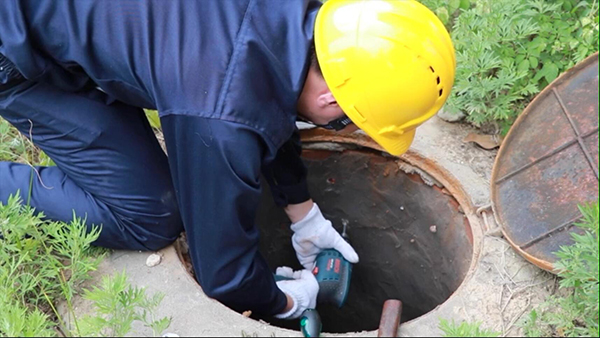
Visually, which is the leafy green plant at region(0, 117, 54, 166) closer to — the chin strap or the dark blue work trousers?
the dark blue work trousers

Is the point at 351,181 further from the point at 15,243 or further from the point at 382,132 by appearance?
the point at 15,243

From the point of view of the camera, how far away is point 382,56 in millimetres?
1739

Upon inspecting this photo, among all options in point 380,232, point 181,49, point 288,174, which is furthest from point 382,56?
point 380,232

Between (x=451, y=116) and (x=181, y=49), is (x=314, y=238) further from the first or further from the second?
(x=181, y=49)

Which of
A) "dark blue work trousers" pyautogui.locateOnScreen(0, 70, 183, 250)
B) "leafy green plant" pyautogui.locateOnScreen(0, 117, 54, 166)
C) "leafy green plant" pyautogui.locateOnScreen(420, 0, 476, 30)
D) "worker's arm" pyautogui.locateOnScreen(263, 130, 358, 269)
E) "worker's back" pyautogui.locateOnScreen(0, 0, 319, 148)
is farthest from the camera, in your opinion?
"leafy green plant" pyautogui.locateOnScreen(420, 0, 476, 30)

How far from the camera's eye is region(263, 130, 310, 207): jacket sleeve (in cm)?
234

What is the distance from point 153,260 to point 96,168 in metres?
0.39

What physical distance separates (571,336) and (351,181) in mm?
1329

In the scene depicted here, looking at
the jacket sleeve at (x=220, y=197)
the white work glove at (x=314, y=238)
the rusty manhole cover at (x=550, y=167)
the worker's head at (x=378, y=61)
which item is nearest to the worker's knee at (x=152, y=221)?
the jacket sleeve at (x=220, y=197)

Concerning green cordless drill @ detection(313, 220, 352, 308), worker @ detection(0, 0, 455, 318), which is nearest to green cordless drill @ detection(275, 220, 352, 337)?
green cordless drill @ detection(313, 220, 352, 308)

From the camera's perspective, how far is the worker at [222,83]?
1660 millimetres

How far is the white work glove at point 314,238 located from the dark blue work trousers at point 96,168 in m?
0.56

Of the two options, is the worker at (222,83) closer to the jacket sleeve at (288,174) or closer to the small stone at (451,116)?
the jacket sleeve at (288,174)

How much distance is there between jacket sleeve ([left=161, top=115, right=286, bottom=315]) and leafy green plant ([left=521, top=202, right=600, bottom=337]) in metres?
0.87
